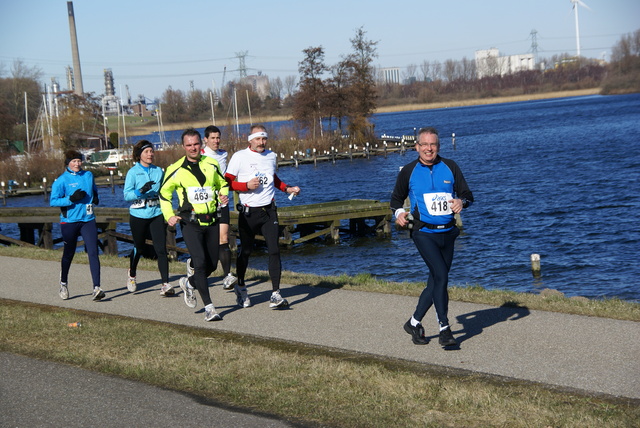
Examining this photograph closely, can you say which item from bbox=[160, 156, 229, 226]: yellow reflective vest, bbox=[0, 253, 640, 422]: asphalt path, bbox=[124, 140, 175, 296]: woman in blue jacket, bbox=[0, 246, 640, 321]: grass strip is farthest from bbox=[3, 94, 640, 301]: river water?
bbox=[160, 156, 229, 226]: yellow reflective vest

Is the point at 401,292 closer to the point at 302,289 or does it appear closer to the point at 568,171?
the point at 302,289

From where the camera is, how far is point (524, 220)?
32688mm

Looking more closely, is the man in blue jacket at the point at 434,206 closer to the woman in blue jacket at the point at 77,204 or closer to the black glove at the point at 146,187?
the black glove at the point at 146,187

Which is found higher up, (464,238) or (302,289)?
(302,289)

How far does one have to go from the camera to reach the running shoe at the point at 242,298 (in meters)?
10.7

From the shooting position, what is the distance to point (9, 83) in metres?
122

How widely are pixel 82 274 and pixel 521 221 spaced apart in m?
21.7

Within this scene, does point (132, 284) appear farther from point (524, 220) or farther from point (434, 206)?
point (524, 220)

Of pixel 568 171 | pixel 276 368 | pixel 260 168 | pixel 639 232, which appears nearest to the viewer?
pixel 276 368

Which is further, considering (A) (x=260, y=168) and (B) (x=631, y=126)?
(B) (x=631, y=126)

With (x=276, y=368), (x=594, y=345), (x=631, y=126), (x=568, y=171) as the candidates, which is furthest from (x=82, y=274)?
(x=631, y=126)

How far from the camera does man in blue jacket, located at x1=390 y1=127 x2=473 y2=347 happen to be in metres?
7.96

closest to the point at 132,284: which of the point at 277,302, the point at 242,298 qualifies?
the point at 242,298

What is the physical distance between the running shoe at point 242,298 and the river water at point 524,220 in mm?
10187
